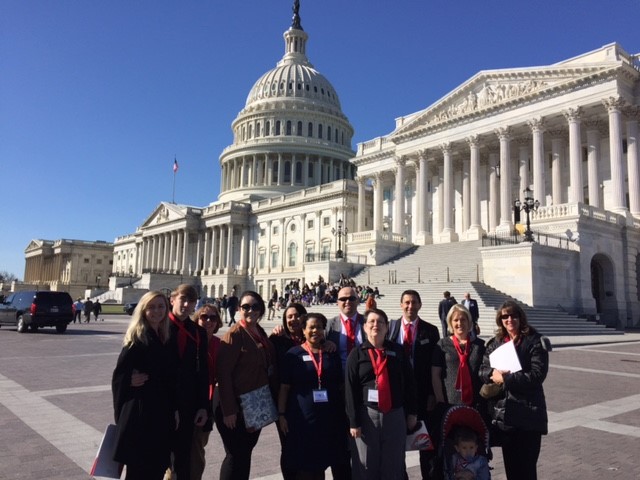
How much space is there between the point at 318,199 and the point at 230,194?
3286 centimetres

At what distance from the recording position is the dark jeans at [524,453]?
511 cm

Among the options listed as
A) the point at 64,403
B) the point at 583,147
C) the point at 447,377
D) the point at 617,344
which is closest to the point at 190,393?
the point at 447,377

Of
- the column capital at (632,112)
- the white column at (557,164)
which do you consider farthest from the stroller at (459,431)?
the white column at (557,164)

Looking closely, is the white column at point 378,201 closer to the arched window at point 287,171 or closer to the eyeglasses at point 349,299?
the arched window at point 287,171

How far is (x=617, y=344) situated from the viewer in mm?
24969

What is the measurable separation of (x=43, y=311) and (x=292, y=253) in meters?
50.2

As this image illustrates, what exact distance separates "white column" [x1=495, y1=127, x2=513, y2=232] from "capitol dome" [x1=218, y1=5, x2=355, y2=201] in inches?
2178

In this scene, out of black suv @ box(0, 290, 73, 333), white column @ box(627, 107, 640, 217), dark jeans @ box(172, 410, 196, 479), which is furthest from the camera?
white column @ box(627, 107, 640, 217)

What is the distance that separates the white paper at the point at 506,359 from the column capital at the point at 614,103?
38446 millimetres

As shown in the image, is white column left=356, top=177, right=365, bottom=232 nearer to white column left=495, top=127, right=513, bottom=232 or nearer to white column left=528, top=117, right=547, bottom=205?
white column left=495, top=127, right=513, bottom=232

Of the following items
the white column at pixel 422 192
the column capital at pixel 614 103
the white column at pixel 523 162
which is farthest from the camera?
the white column at pixel 422 192

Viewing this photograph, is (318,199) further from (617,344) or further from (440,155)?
(617,344)

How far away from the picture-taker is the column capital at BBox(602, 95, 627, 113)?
37062mm

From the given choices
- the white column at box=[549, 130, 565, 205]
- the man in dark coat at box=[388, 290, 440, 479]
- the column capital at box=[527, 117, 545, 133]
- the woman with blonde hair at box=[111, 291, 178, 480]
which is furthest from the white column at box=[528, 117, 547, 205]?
the woman with blonde hair at box=[111, 291, 178, 480]
